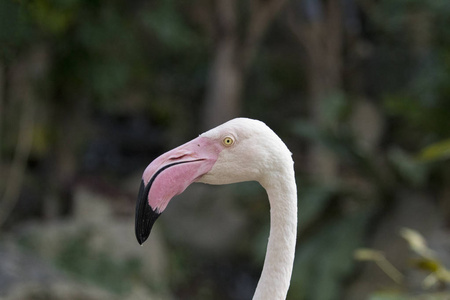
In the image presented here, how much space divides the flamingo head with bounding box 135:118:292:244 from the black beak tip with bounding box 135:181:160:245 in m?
0.02

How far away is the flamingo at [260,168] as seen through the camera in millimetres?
1478

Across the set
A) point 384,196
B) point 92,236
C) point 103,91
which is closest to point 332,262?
point 384,196

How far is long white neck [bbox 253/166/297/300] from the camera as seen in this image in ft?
4.90

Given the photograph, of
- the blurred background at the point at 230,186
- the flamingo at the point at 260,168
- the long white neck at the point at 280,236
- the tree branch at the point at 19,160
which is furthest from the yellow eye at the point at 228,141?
the tree branch at the point at 19,160

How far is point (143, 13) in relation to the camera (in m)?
6.84

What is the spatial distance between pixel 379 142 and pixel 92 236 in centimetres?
532

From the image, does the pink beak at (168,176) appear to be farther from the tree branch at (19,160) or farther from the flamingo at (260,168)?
the tree branch at (19,160)

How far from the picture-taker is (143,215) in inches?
55.5

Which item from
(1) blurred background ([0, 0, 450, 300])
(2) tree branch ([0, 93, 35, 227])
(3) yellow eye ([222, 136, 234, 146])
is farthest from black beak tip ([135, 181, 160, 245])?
(2) tree branch ([0, 93, 35, 227])

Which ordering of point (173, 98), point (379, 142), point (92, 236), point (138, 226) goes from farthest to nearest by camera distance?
point (173, 98), point (379, 142), point (92, 236), point (138, 226)

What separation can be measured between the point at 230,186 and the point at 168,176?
5987 mm

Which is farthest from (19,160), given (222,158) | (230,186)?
(222,158)

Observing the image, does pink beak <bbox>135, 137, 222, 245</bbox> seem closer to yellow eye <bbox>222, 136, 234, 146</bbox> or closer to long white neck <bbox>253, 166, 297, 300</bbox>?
yellow eye <bbox>222, 136, 234, 146</bbox>

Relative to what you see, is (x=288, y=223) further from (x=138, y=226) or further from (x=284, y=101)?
(x=284, y=101)
